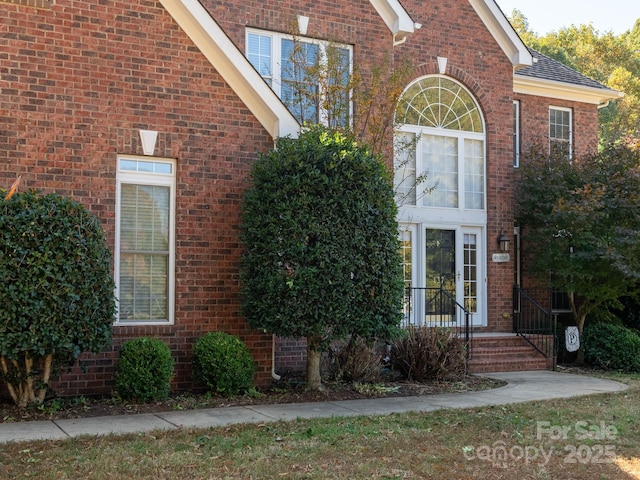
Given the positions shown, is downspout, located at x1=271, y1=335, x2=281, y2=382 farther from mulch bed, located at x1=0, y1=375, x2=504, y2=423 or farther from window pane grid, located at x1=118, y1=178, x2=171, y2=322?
window pane grid, located at x1=118, y1=178, x2=171, y2=322

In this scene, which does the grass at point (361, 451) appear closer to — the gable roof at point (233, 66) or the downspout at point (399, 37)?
the gable roof at point (233, 66)

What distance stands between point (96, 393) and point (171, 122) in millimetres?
3749

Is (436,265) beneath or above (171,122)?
beneath

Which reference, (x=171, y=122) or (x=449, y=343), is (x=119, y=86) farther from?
(x=449, y=343)

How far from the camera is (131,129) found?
1015 cm

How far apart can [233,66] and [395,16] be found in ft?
15.2

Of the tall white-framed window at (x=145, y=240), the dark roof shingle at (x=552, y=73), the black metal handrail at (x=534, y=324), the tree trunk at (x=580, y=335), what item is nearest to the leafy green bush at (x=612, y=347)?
the tree trunk at (x=580, y=335)

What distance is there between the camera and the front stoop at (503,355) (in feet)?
45.3

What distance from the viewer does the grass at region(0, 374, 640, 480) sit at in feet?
20.9

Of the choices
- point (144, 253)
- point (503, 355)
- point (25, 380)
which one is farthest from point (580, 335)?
point (25, 380)

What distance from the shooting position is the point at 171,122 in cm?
1041

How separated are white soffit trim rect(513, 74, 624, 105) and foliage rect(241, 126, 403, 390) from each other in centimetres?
894

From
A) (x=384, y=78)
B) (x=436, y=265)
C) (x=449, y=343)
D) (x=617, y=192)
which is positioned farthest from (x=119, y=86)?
(x=617, y=192)

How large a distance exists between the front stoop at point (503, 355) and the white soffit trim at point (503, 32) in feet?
19.9
